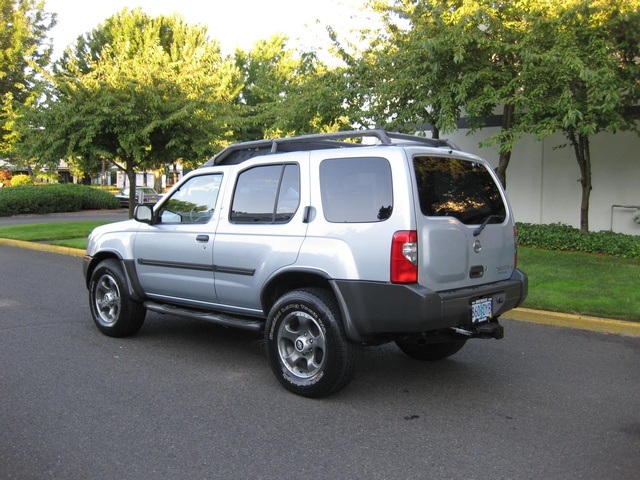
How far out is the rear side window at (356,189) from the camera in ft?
14.8

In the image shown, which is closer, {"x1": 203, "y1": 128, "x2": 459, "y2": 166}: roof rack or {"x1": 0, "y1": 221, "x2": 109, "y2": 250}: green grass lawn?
Answer: {"x1": 203, "y1": 128, "x2": 459, "y2": 166}: roof rack

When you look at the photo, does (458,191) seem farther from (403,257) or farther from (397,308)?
(397,308)

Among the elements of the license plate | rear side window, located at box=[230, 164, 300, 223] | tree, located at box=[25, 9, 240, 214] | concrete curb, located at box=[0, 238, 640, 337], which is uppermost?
tree, located at box=[25, 9, 240, 214]

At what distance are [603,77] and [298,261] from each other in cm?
789

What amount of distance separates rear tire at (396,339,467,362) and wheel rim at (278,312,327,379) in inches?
46.6

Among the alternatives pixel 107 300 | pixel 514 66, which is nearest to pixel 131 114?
pixel 514 66

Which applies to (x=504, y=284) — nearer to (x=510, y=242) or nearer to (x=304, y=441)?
(x=510, y=242)

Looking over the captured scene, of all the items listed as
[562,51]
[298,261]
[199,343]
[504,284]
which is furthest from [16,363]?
[562,51]

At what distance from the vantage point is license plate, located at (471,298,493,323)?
4.64m

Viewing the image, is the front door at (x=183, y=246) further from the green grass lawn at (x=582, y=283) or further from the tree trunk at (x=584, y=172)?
the tree trunk at (x=584, y=172)

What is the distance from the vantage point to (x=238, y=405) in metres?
4.59

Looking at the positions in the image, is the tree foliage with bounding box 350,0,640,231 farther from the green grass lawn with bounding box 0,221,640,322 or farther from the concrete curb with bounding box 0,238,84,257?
the concrete curb with bounding box 0,238,84,257

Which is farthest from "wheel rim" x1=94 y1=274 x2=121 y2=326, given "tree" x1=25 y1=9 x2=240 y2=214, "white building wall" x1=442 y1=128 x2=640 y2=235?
"white building wall" x1=442 y1=128 x2=640 y2=235

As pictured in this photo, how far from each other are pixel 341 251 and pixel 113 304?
3144 mm
